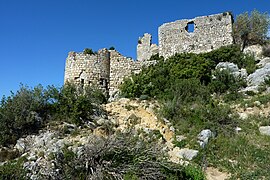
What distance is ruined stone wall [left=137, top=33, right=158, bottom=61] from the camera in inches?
1051

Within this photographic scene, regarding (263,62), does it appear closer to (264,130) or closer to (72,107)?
(264,130)

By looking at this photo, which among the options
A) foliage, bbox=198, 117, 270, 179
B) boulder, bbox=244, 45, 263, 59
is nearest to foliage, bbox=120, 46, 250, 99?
boulder, bbox=244, 45, 263, 59

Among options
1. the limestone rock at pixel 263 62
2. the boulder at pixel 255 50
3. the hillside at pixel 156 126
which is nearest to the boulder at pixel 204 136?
the hillside at pixel 156 126

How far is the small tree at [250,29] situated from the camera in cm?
2159

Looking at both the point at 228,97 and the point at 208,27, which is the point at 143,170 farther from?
the point at 208,27

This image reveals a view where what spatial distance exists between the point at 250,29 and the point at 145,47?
885cm

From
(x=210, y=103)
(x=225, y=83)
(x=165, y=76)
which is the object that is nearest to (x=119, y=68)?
(x=165, y=76)

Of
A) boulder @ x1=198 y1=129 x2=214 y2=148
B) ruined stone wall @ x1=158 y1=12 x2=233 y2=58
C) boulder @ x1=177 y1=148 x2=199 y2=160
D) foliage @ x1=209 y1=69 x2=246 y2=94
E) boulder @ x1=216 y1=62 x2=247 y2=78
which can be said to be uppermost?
ruined stone wall @ x1=158 y1=12 x2=233 y2=58

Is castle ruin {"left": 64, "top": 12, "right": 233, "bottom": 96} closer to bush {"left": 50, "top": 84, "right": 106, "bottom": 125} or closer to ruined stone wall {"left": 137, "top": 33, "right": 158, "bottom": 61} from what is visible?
ruined stone wall {"left": 137, "top": 33, "right": 158, "bottom": 61}

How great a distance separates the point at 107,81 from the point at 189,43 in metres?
6.20

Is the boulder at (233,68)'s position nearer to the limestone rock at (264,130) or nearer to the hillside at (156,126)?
the hillside at (156,126)

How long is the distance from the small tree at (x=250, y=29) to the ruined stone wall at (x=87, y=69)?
9004mm

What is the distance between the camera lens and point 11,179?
8.48 metres

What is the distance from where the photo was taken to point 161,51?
2291cm
